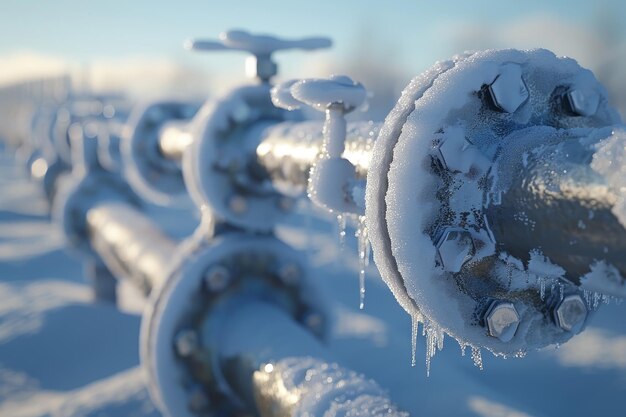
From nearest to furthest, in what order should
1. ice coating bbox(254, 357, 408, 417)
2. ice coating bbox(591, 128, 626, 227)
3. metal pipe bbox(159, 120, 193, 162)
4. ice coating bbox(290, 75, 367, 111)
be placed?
ice coating bbox(591, 128, 626, 227), ice coating bbox(290, 75, 367, 111), ice coating bbox(254, 357, 408, 417), metal pipe bbox(159, 120, 193, 162)

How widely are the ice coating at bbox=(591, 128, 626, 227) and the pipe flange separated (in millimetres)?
3413

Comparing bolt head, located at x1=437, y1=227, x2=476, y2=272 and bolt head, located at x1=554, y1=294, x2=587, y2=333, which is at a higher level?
bolt head, located at x1=437, y1=227, x2=476, y2=272

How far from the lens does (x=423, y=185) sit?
0.69 meters

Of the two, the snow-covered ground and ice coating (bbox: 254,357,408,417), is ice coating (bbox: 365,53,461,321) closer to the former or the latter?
ice coating (bbox: 254,357,408,417)

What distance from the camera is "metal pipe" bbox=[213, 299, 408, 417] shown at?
1.07m

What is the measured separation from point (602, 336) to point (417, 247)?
323 centimetres

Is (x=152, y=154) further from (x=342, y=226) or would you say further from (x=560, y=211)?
(x=560, y=211)

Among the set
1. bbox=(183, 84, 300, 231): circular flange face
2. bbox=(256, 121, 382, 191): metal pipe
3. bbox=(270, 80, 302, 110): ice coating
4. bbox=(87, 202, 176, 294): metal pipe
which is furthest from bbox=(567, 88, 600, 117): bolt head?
bbox=(87, 202, 176, 294): metal pipe

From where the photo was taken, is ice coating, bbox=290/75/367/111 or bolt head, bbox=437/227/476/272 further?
ice coating, bbox=290/75/367/111

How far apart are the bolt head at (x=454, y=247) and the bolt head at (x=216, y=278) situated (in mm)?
1016

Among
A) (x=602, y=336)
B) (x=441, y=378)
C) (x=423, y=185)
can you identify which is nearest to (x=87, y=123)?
(x=441, y=378)

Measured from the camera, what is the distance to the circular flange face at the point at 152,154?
2.33 metres

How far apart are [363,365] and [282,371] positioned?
1745 mm

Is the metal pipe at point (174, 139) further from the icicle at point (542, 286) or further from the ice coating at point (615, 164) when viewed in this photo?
the ice coating at point (615, 164)
